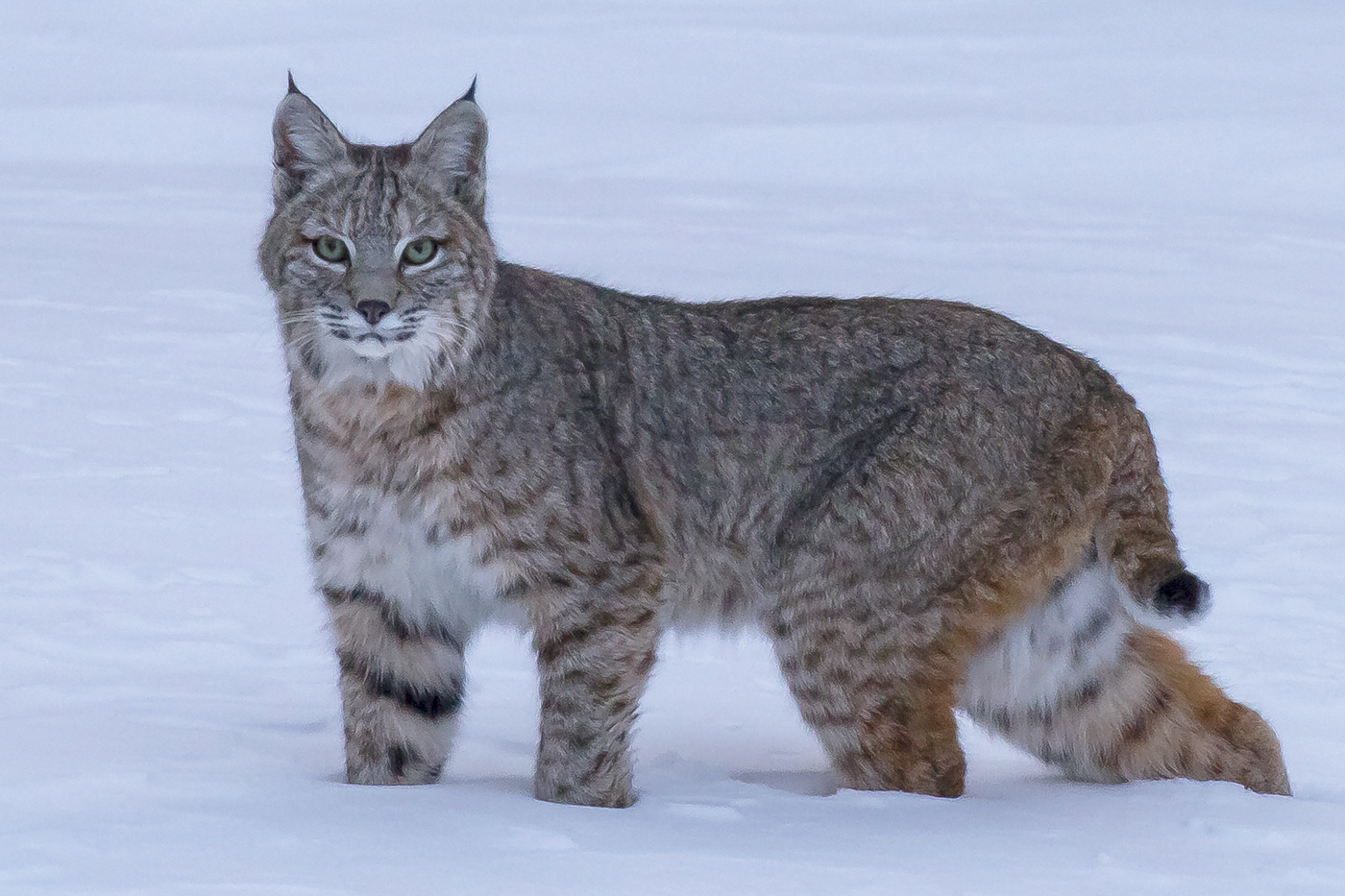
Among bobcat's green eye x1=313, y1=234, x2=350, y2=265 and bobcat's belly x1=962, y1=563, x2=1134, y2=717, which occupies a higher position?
bobcat's green eye x1=313, y1=234, x2=350, y2=265

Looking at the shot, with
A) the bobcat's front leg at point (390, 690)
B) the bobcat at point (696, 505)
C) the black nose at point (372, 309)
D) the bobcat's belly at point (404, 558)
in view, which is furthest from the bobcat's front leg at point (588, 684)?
the black nose at point (372, 309)

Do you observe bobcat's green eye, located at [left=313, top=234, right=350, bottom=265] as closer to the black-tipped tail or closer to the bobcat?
the bobcat

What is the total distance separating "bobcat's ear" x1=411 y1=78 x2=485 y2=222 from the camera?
481cm

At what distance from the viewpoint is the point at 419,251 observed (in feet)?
15.4

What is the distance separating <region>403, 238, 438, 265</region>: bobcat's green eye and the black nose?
0.63 ft

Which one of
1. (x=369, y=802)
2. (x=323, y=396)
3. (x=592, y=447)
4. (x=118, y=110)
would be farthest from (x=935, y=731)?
(x=118, y=110)

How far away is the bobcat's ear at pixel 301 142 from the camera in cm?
480

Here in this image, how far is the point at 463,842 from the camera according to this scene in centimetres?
404

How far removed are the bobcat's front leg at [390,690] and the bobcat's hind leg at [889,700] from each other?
96cm

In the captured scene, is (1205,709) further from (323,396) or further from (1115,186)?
(1115,186)

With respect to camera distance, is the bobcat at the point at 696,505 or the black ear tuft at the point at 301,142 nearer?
the bobcat at the point at 696,505

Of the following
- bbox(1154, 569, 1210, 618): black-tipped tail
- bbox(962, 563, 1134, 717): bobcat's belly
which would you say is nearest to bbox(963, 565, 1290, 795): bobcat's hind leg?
bbox(962, 563, 1134, 717): bobcat's belly

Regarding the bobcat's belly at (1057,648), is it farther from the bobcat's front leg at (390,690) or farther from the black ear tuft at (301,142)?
the black ear tuft at (301,142)

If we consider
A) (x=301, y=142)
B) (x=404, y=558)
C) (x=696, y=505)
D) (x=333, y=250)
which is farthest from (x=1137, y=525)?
(x=301, y=142)
